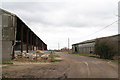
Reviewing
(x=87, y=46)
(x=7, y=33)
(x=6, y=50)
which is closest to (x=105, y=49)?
(x=7, y=33)

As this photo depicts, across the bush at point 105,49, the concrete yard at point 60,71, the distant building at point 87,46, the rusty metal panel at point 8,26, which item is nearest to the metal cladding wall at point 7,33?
the rusty metal panel at point 8,26

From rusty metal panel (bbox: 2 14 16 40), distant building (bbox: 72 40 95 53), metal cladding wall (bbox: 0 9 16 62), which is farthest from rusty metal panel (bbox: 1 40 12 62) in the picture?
distant building (bbox: 72 40 95 53)

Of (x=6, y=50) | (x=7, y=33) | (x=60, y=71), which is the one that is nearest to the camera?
(x=60, y=71)

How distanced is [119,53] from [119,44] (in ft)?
6.76

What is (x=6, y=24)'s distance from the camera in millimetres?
27234

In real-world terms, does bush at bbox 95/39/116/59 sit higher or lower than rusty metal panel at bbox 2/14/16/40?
lower

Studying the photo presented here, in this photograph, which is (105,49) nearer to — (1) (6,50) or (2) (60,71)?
(1) (6,50)

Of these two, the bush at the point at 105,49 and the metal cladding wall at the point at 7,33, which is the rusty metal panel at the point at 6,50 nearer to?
the metal cladding wall at the point at 7,33

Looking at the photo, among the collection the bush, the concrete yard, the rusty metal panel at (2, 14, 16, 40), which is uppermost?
the rusty metal panel at (2, 14, 16, 40)

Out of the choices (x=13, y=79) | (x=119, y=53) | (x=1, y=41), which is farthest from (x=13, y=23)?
(x=119, y=53)

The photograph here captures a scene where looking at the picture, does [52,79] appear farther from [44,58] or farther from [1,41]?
[44,58]

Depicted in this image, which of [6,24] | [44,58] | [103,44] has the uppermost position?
[6,24]

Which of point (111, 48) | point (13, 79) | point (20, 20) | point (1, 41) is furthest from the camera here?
point (111, 48)

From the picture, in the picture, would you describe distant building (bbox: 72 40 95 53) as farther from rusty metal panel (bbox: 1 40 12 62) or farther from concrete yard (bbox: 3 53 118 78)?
concrete yard (bbox: 3 53 118 78)
